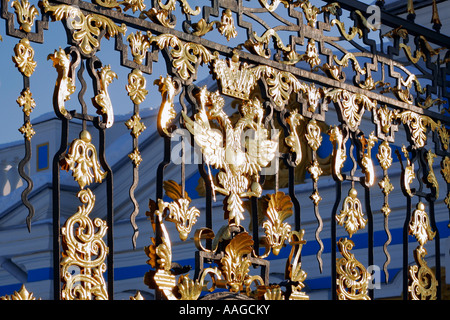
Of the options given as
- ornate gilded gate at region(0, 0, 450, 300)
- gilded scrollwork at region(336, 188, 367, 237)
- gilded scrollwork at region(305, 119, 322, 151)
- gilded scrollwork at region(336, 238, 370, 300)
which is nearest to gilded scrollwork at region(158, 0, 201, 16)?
ornate gilded gate at region(0, 0, 450, 300)

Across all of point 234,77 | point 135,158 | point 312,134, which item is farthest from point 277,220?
point 135,158

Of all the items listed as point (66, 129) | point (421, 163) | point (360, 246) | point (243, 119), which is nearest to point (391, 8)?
point (360, 246)

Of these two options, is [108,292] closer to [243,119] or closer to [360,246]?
[243,119]

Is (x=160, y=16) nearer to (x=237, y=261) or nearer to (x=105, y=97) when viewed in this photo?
(x=105, y=97)

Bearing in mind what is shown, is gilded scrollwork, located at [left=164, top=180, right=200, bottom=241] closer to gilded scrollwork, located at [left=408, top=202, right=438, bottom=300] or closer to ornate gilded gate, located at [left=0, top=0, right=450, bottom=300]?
ornate gilded gate, located at [left=0, top=0, right=450, bottom=300]

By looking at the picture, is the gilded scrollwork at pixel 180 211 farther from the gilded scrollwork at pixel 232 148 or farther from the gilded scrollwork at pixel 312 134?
the gilded scrollwork at pixel 312 134

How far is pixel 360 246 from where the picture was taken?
26.7 feet

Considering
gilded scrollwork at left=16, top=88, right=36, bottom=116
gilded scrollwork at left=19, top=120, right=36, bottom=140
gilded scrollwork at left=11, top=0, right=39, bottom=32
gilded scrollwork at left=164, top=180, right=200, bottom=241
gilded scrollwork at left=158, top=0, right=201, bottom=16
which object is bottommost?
gilded scrollwork at left=164, top=180, right=200, bottom=241

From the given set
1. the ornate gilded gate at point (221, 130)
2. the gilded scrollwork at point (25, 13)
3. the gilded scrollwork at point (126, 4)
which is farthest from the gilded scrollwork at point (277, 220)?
the gilded scrollwork at point (25, 13)

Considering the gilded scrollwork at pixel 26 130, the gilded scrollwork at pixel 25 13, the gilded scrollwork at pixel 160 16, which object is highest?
the gilded scrollwork at pixel 160 16

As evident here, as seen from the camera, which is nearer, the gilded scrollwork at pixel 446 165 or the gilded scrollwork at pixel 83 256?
the gilded scrollwork at pixel 83 256

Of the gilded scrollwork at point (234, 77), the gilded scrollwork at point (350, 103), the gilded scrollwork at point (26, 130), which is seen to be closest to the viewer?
the gilded scrollwork at point (26, 130)
